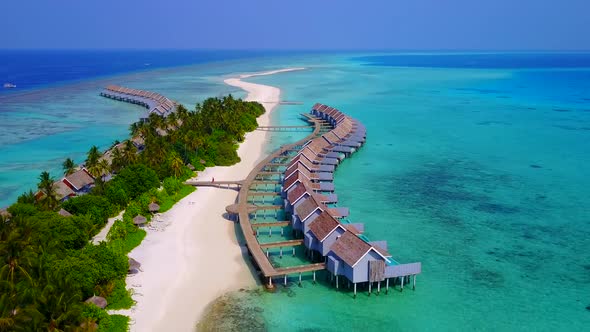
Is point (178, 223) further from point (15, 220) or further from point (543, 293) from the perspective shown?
point (543, 293)

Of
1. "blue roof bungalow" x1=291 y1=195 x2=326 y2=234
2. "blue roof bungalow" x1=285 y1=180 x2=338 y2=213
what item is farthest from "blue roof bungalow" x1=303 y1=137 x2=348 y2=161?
"blue roof bungalow" x1=291 y1=195 x2=326 y2=234

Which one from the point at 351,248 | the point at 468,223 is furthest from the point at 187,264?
the point at 468,223

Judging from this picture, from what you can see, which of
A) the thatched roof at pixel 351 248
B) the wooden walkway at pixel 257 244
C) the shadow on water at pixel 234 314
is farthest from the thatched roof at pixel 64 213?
the thatched roof at pixel 351 248

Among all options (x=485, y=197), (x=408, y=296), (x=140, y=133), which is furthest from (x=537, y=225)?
(x=140, y=133)

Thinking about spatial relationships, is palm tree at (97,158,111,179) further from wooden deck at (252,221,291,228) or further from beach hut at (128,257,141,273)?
wooden deck at (252,221,291,228)

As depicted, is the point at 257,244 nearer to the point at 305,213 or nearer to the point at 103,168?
the point at 305,213
